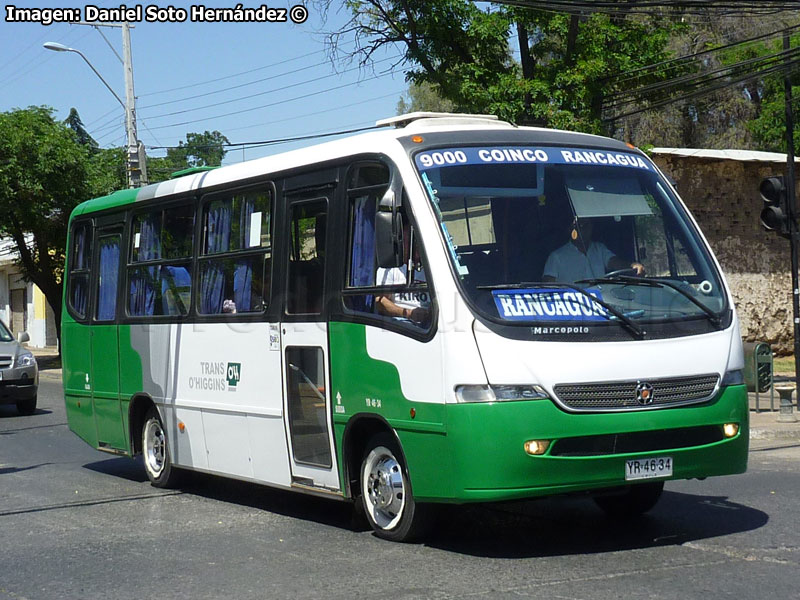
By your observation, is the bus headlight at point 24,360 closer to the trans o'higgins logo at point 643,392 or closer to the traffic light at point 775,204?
the traffic light at point 775,204

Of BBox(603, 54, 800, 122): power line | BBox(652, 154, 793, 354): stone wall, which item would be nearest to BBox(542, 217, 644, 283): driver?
BBox(603, 54, 800, 122): power line

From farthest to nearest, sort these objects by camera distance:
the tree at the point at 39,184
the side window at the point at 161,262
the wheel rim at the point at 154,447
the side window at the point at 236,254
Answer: the tree at the point at 39,184
the wheel rim at the point at 154,447
the side window at the point at 161,262
the side window at the point at 236,254

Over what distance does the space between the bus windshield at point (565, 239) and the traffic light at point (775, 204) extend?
7.23 meters

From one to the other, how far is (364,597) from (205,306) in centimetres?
444

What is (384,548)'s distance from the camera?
7617mm

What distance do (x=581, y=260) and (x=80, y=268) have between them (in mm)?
7258

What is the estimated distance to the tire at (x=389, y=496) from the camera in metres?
7.57

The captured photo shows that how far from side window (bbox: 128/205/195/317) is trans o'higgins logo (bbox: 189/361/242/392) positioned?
0.69 meters

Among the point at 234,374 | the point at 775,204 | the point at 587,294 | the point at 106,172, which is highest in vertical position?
the point at 106,172

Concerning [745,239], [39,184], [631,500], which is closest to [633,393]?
[631,500]

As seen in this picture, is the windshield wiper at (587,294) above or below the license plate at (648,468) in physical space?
above

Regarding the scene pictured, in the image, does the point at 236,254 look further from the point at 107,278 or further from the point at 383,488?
the point at 107,278

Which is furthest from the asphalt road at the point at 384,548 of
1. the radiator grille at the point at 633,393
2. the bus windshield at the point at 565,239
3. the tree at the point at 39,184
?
the tree at the point at 39,184

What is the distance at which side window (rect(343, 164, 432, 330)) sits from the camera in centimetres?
744
